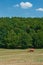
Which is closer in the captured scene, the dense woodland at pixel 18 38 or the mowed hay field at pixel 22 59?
the mowed hay field at pixel 22 59

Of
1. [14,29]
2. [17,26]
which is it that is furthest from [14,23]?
[14,29]

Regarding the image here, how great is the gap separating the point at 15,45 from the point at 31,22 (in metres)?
28.0

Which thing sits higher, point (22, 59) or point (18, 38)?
point (18, 38)

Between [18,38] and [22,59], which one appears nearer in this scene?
[22,59]

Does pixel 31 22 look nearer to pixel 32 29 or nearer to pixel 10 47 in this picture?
pixel 32 29

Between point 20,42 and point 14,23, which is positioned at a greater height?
point 14,23

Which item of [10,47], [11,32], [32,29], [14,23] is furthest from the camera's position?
[14,23]

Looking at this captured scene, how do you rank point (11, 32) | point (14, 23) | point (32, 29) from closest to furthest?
point (11, 32), point (32, 29), point (14, 23)

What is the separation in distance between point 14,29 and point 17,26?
6.32m

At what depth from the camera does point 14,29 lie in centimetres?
9025

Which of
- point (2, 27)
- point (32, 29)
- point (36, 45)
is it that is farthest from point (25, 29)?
point (36, 45)

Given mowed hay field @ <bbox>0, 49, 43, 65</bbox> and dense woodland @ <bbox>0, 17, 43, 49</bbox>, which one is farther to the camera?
dense woodland @ <bbox>0, 17, 43, 49</bbox>

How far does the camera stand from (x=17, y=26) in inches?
3794

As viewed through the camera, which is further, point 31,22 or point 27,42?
point 31,22
